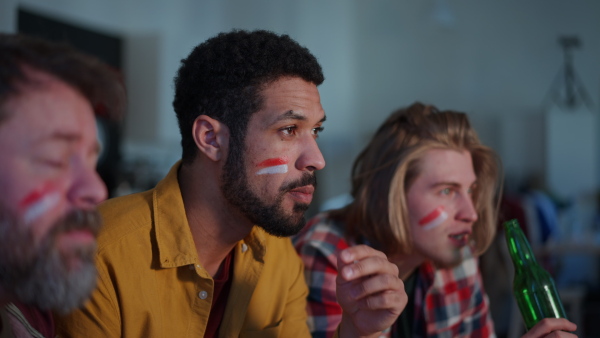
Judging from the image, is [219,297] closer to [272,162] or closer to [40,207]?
[272,162]

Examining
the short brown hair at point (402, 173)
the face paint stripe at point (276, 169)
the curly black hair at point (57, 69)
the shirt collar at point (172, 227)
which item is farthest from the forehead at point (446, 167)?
the curly black hair at point (57, 69)

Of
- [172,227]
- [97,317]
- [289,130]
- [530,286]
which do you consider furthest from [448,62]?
[97,317]

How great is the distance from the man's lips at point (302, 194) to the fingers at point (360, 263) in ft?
0.63

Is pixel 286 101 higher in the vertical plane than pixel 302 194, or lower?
higher

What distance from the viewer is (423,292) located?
5.86 feet

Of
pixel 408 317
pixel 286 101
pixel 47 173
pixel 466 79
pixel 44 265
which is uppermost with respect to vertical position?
pixel 466 79

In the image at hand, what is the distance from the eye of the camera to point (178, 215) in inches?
49.3

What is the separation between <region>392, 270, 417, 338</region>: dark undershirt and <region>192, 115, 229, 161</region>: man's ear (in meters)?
0.73

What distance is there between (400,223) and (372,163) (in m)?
0.21

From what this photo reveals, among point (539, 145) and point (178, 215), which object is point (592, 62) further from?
point (178, 215)

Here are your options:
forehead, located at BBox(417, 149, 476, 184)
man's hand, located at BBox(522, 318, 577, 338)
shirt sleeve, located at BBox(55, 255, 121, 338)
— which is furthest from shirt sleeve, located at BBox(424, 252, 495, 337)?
shirt sleeve, located at BBox(55, 255, 121, 338)

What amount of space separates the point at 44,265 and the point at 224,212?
1.94 ft

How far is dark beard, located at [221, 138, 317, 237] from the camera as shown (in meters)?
1.22

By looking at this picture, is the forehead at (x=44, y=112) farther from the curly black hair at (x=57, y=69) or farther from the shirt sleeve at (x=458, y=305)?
the shirt sleeve at (x=458, y=305)
